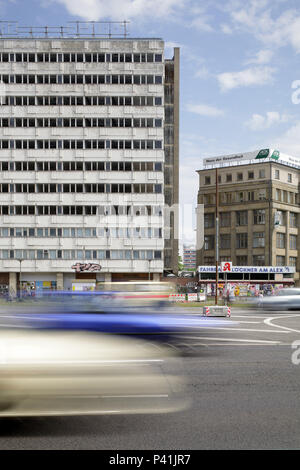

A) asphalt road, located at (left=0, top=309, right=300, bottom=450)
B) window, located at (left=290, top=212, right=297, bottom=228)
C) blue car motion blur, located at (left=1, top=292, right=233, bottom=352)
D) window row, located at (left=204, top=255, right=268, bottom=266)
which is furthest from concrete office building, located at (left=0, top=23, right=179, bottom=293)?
asphalt road, located at (left=0, top=309, right=300, bottom=450)

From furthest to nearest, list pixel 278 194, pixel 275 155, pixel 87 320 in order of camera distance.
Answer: pixel 275 155, pixel 278 194, pixel 87 320

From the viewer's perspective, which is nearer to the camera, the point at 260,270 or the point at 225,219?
the point at 260,270

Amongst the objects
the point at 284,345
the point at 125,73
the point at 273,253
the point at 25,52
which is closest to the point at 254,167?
the point at 273,253

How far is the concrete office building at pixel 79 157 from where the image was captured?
68625 mm

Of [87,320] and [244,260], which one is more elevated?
[244,260]

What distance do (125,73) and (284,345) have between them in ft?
195

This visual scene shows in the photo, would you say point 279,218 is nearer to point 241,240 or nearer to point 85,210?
point 241,240

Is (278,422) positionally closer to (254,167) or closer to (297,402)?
(297,402)

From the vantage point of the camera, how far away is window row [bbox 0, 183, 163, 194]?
68562 millimetres

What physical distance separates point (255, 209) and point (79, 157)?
133 feet

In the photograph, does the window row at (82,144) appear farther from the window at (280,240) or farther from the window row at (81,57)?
the window at (280,240)

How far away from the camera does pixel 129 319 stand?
850cm

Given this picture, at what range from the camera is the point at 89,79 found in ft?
228

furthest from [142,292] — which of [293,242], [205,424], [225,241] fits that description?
[293,242]
